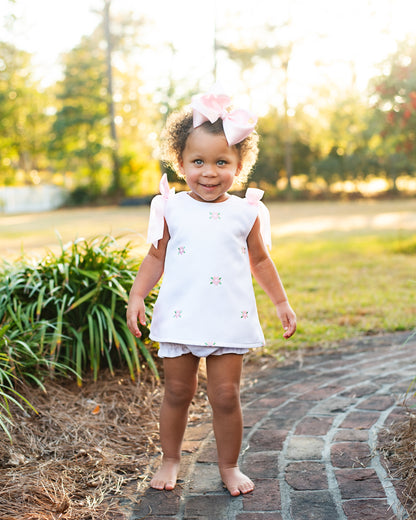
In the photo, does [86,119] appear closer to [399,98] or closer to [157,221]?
[399,98]

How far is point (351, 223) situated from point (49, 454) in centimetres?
1302

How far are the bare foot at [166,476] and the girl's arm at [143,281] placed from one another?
0.54 m

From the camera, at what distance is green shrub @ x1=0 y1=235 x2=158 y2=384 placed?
3.05 m

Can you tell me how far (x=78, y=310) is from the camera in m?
3.25

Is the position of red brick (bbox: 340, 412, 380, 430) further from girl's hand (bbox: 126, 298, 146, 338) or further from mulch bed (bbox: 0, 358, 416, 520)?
girl's hand (bbox: 126, 298, 146, 338)

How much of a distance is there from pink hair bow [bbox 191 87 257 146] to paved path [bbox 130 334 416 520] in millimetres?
1340

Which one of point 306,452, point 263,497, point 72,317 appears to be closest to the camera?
point 263,497

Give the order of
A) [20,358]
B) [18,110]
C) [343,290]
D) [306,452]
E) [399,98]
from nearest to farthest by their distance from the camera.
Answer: [306,452] → [20,358] → [343,290] → [399,98] → [18,110]

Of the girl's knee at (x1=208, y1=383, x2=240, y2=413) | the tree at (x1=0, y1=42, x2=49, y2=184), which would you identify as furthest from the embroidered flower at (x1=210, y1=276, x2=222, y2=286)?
the tree at (x1=0, y1=42, x2=49, y2=184)

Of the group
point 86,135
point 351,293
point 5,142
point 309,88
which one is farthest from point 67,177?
point 351,293

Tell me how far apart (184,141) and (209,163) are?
0.16 meters

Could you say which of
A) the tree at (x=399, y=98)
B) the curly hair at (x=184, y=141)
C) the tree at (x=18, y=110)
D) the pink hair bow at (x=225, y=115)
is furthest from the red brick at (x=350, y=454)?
the tree at (x=18, y=110)

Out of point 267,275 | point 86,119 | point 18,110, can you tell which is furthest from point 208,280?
point 18,110

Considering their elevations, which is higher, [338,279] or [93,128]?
[93,128]
